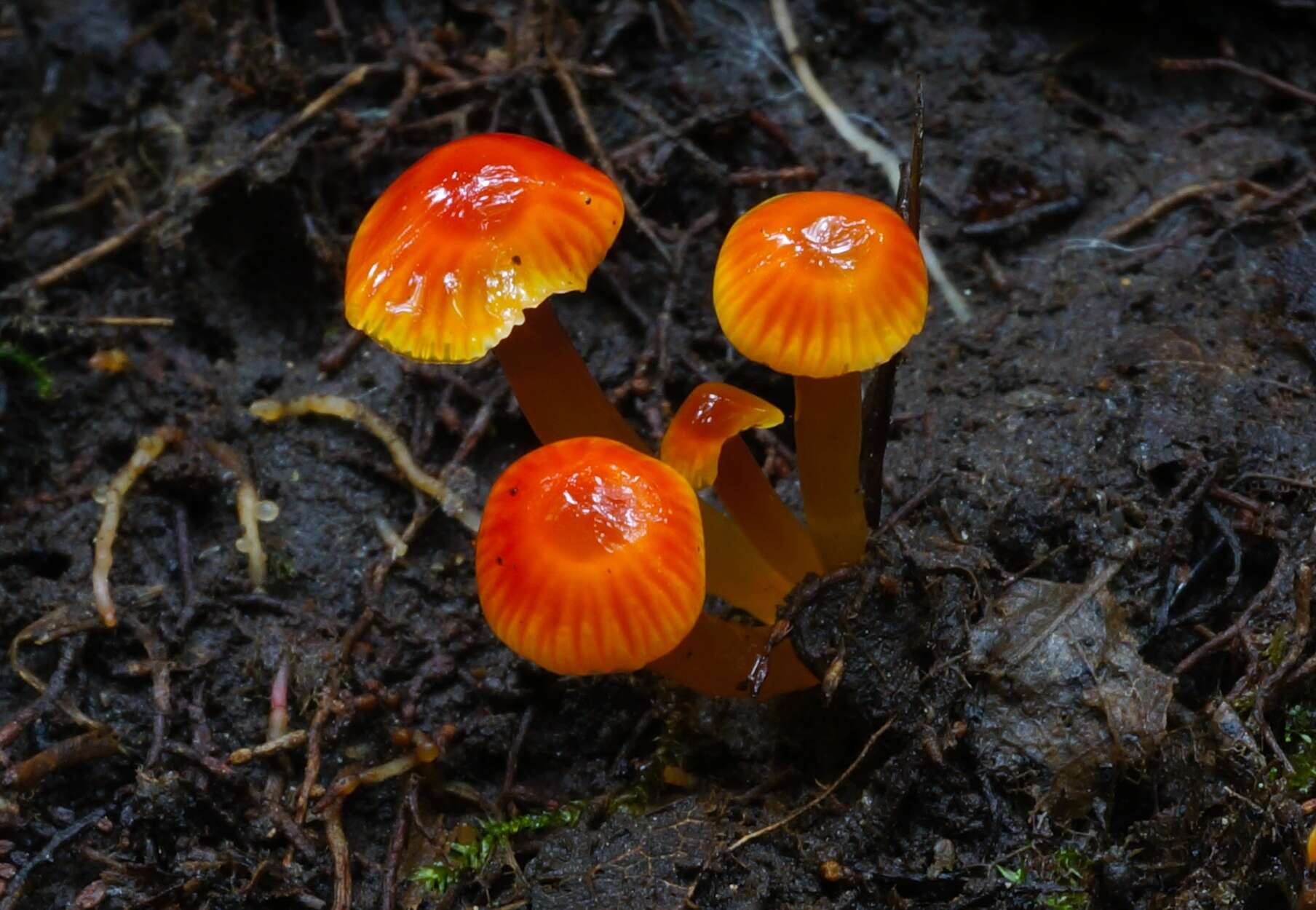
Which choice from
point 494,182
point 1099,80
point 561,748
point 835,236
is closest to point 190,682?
point 561,748

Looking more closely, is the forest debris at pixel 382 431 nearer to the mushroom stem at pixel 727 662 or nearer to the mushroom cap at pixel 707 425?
the mushroom stem at pixel 727 662

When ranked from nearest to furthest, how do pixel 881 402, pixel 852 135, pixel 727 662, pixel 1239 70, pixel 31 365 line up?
pixel 727 662, pixel 881 402, pixel 31 365, pixel 1239 70, pixel 852 135

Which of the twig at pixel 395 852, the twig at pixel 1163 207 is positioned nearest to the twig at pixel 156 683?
the twig at pixel 395 852

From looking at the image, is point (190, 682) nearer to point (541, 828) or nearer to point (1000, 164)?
point (541, 828)

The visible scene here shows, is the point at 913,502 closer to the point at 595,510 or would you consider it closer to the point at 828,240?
the point at 828,240

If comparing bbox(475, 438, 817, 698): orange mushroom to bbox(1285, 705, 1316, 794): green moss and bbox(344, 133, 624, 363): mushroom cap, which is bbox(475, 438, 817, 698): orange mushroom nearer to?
bbox(344, 133, 624, 363): mushroom cap

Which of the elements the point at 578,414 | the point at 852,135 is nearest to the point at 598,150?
the point at 852,135
